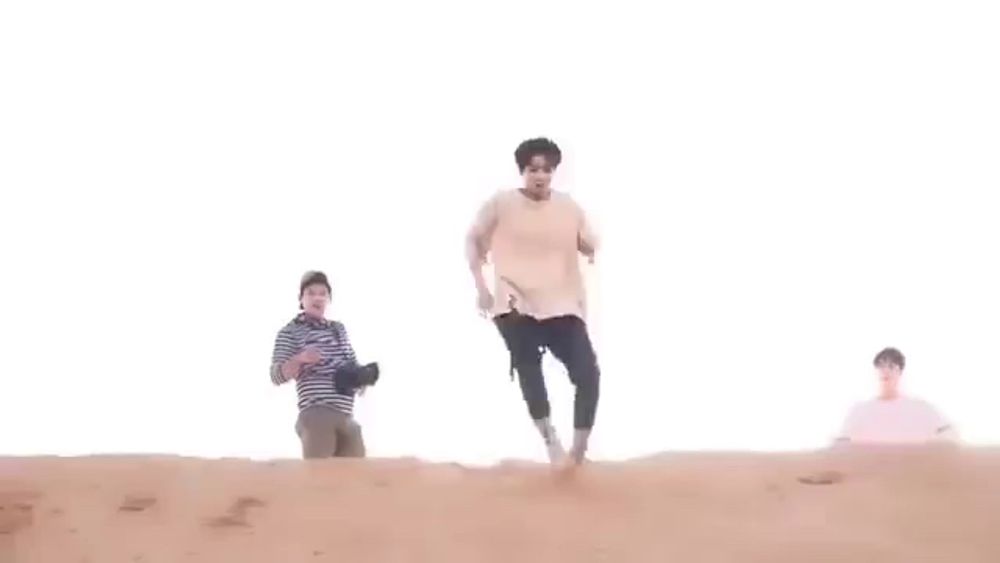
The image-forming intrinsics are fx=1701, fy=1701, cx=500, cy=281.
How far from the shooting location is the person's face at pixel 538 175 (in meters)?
6.54

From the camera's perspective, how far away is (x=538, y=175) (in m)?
6.54

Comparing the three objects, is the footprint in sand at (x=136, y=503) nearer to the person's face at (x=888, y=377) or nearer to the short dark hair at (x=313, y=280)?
the short dark hair at (x=313, y=280)

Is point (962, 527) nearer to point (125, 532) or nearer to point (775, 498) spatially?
point (775, 498)

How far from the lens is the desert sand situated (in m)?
5.29

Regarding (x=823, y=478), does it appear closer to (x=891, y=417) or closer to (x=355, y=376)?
(x=891, y=417)

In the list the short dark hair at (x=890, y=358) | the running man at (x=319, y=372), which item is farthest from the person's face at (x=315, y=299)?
Result: the short dark hair at (x=890, y=358)

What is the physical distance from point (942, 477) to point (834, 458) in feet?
2.21

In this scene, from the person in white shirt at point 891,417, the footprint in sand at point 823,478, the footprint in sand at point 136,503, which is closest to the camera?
the footprint in sand at point 136,503

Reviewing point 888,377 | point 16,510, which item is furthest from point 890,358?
→ point 16,510

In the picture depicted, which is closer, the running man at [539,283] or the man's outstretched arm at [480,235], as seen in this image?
the running man at [539,283]

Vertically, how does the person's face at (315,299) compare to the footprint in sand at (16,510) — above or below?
above

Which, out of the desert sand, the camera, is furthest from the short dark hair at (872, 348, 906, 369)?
the camera

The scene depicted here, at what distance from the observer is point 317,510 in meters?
5.79

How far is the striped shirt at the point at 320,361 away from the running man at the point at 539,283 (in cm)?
111
